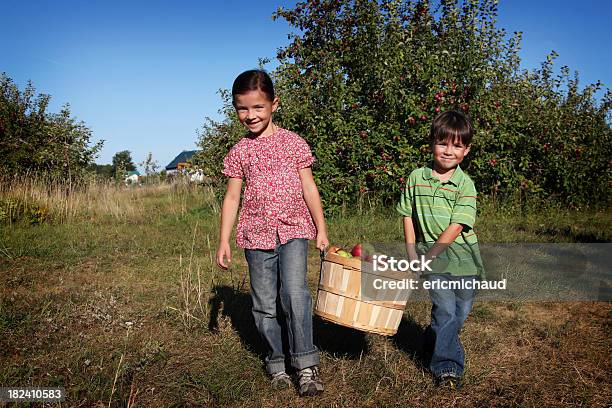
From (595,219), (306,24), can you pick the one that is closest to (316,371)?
(595,219)

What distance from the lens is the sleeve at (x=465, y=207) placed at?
2574 mm

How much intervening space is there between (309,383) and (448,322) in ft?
2.65

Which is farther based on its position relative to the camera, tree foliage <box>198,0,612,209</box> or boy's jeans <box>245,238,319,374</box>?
tree foliage <box>198,0,612,209</box>

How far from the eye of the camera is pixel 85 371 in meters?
2.90

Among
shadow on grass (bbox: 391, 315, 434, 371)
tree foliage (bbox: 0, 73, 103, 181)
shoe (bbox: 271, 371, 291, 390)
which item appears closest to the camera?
shoe (bbox: 271, 371, 291, 390)

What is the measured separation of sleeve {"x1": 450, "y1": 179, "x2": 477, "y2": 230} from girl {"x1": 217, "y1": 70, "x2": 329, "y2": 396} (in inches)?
27.4

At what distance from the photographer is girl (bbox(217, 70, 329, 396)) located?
8.54 feet

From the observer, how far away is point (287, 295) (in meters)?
2.61

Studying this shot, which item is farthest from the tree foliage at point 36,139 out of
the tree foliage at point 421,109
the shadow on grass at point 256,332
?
the shadow on grass at point 256,332

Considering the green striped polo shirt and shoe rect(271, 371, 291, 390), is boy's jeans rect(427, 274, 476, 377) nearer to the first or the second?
the green striped polo shirt

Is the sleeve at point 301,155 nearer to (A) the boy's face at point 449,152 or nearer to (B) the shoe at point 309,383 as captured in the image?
(A) the boy's face at point 449,152

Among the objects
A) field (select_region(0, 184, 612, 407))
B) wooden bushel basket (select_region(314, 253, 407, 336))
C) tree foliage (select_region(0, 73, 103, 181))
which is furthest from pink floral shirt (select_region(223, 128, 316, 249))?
tree foliage (select_region(0, 73, 103, 181))

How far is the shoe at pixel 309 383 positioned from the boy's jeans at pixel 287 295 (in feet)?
0.14

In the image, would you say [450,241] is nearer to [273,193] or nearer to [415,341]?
[273,193]
